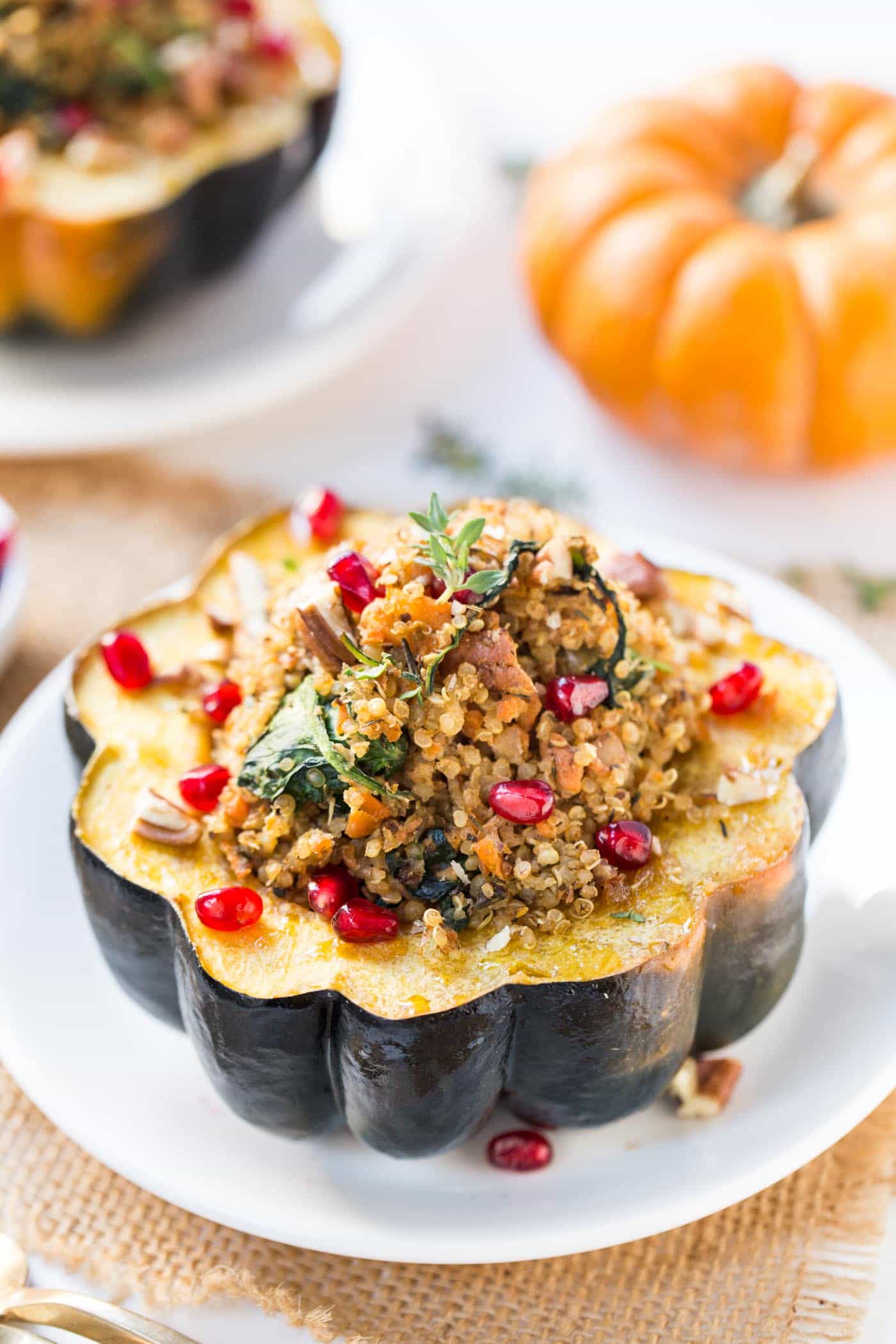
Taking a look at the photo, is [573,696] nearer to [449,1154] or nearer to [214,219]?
[449,1154]

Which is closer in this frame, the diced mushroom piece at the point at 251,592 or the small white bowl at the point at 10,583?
the diced mushroom piece at the point at 251,592

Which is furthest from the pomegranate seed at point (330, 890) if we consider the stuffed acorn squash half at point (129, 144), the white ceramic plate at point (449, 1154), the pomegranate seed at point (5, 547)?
the stuffed acorn squash half at point (129, 144)

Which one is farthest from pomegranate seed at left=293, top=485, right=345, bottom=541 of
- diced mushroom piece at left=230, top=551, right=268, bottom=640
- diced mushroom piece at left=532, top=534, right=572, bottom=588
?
diced mushroom piece at left=532, top=534, right=572, bottom=588

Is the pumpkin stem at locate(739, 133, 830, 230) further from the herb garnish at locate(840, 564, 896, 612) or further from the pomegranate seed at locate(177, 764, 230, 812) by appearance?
the pomegranate seed at locate(177, 764, 230, 812)

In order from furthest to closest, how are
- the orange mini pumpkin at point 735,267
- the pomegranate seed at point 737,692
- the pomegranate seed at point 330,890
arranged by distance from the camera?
the orange mini pumpkin at point 735,267 → the pomegranate seed at point 737,692 → the pomegranate seed at point 330,890

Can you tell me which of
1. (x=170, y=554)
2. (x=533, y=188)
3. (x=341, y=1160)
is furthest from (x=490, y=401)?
(x=341, y=1160)

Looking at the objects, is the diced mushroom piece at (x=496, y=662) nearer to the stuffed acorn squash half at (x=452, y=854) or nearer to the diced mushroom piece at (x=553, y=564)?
the stuffed acorn squash half at (x=452, y=854)
